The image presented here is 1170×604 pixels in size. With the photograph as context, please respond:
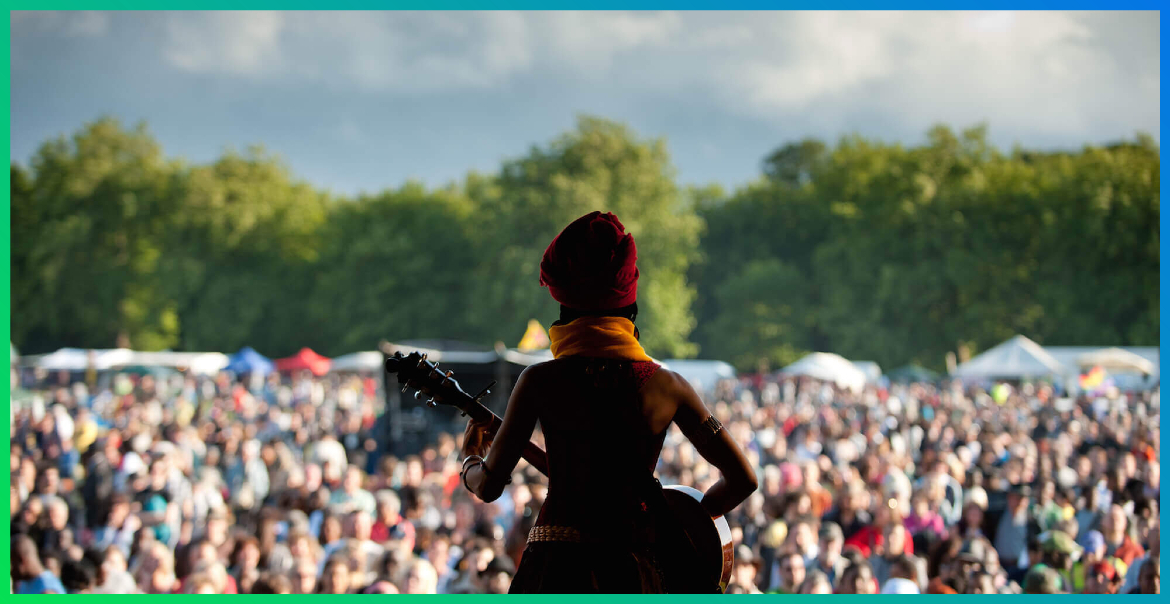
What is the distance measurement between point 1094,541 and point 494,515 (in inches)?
168

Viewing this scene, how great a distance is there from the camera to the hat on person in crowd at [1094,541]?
24.1 feet

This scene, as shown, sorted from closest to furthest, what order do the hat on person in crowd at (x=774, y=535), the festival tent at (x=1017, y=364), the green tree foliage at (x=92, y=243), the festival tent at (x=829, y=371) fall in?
the hat on person in crowd at (x=774, y=535) < the festival tent at (x=1017, y=364) < the festival tent at (x=829, y=371) < the green tree foliage at (x=92, y=243)

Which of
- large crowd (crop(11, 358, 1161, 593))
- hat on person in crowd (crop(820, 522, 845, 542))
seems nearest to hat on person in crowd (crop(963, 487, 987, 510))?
large crowd (crop(11, 358, 1161, 593))

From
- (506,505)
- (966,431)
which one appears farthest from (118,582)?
(966,431)

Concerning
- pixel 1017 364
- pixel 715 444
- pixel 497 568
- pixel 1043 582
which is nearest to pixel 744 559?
pixel 497 568

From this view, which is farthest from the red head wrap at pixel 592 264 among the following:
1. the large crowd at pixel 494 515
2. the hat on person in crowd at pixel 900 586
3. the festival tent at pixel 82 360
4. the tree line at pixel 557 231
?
the festival tent at pixel 82 360

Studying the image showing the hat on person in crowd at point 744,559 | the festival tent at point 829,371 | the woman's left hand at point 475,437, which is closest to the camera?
the woman's left hand at point 475,437

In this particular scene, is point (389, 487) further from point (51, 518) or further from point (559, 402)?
point (559, 402)

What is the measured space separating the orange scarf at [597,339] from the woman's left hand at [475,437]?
328 millimetres

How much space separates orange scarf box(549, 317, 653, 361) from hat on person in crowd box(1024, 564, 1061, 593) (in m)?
4.37

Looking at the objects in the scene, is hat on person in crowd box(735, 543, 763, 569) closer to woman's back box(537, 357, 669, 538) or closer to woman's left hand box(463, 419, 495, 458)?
woman's left hand box(463, 419, 495, 458)

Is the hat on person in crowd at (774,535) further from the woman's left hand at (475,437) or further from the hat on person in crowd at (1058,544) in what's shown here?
the woman's left hand at (475,437)

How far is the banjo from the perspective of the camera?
265 cm

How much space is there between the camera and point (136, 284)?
49.7 metres
